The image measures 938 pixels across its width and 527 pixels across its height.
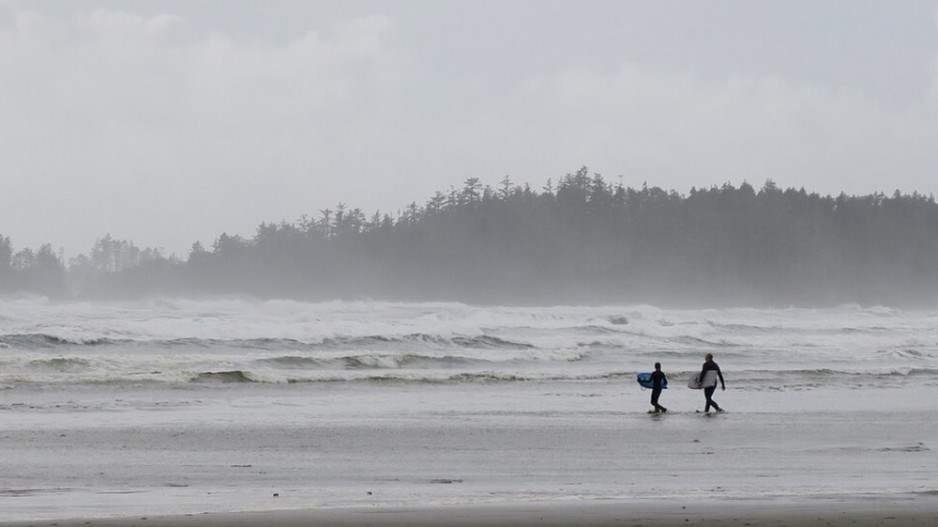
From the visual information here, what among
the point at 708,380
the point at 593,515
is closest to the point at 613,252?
the point at 708,380

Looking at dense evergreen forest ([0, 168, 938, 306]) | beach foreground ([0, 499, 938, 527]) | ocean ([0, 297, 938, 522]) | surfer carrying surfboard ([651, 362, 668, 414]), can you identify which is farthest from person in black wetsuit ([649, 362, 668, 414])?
dense evergreen forest ([0, 168, 938, 306])

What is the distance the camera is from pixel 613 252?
10669cm

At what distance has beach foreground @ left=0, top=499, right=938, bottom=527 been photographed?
8.47 meters

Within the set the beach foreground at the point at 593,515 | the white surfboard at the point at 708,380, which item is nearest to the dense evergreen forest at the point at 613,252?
the white surfboard at the point at 708,380

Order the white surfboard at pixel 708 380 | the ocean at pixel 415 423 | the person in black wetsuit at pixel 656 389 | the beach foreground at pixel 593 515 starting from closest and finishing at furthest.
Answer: the beach foreground at pixel 593 515 < the ocean at pixel 415 423 < the person in black wetsuit at pixel 656 389 < the white surfboard at pixel 708 380

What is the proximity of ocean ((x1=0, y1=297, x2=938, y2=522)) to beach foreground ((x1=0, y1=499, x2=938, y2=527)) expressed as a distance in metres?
0.48

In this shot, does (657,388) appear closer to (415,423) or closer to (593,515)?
(415,423)

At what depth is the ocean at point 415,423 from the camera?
10.9 m

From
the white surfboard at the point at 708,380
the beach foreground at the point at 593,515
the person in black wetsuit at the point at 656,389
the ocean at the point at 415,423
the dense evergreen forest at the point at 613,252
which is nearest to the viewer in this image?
the beach foreground at the point at 593,515

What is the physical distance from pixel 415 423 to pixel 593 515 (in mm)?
8410

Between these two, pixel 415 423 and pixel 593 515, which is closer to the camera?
pixel 593 515

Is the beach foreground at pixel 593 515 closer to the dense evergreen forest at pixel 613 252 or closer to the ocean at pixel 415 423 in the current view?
the ocean at pixel 415 423

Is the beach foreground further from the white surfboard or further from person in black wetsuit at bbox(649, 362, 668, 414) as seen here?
the white surfboard

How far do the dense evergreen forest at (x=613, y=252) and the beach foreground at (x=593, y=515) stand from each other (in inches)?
3545
